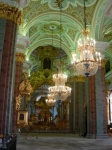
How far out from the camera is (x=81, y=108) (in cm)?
1639

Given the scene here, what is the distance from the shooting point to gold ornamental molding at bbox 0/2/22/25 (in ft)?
26.9

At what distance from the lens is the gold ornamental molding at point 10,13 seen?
8.20 metres

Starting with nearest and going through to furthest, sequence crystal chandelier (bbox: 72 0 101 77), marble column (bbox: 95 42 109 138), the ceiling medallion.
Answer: crystal chandelier (bbox: 72 0 101 77) → marble column (bbox: 95 42 109 138) → the ceiling medallion

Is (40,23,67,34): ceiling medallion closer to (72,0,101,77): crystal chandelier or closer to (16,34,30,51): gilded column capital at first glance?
(16,34,30,51): gilded column capital

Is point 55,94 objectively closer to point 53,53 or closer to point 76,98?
point 76,98

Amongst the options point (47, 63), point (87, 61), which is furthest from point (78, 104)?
point (87, 61)

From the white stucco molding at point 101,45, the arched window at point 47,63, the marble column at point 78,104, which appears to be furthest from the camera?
the arched window at point 47,63

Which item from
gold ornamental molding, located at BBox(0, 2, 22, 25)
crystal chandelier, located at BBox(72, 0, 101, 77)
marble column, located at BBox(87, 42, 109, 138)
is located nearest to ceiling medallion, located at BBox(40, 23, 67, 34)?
marble column, located at BBox(87, 42, 109, 138)

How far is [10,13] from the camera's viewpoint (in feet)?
→ 27.3

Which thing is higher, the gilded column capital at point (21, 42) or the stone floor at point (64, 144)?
the gilded column capital at point (21, 42)

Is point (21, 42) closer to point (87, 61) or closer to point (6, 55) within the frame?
point (6, 55)

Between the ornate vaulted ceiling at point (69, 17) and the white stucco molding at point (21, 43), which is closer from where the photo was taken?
the ornate vaulted ceiling at point (69, 17)

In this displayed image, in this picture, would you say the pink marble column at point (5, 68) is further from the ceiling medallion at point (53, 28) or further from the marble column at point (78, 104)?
the marble column at point (78, 104)

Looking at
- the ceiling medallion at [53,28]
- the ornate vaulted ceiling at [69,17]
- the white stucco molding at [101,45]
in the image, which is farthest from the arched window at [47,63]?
the white stucco molding at [101,45]
